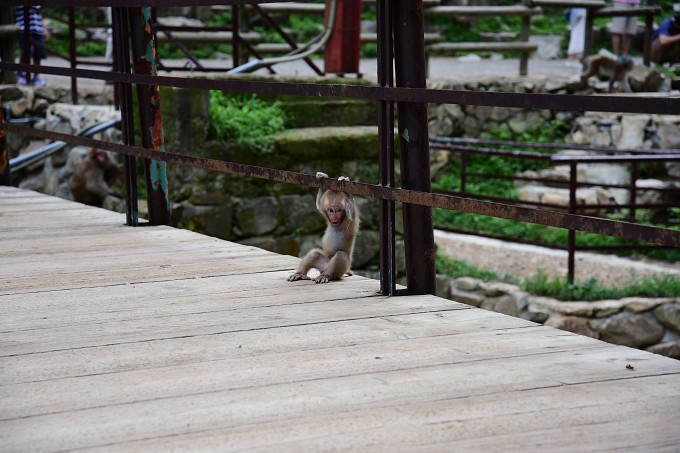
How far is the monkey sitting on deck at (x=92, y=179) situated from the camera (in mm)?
8938

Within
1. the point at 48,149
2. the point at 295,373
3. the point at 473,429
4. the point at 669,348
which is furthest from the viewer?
the point at 48,149

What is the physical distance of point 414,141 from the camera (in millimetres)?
3199

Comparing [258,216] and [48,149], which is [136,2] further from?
[48,149]

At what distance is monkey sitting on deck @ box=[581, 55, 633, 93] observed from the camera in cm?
1341

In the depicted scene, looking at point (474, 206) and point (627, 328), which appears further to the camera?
point (627, 328)

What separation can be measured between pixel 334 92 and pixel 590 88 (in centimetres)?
1110

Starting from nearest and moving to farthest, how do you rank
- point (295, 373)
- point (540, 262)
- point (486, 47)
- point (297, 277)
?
1. point (295, 373)
2. point (297, 277)
3. point (540, 262)
4. point (486, 47)

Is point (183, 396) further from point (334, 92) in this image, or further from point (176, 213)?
point (176, 213)

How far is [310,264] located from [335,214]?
0.81ft

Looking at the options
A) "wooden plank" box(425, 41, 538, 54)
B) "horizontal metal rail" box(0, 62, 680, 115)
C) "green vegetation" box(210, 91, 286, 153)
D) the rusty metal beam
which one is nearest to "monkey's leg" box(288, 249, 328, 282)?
"horizontal metal rail" box(0, 62, 680, 115)

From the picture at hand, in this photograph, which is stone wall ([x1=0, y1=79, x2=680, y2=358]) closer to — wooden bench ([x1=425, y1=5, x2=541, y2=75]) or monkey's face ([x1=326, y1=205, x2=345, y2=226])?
monkey's face ([x1=326, y1=205, x2=345, y2=226])

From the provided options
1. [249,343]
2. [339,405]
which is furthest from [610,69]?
[339,405]

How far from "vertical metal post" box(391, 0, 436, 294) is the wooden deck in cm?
13

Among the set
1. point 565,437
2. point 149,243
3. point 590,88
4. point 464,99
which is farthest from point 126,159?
point 590,88
